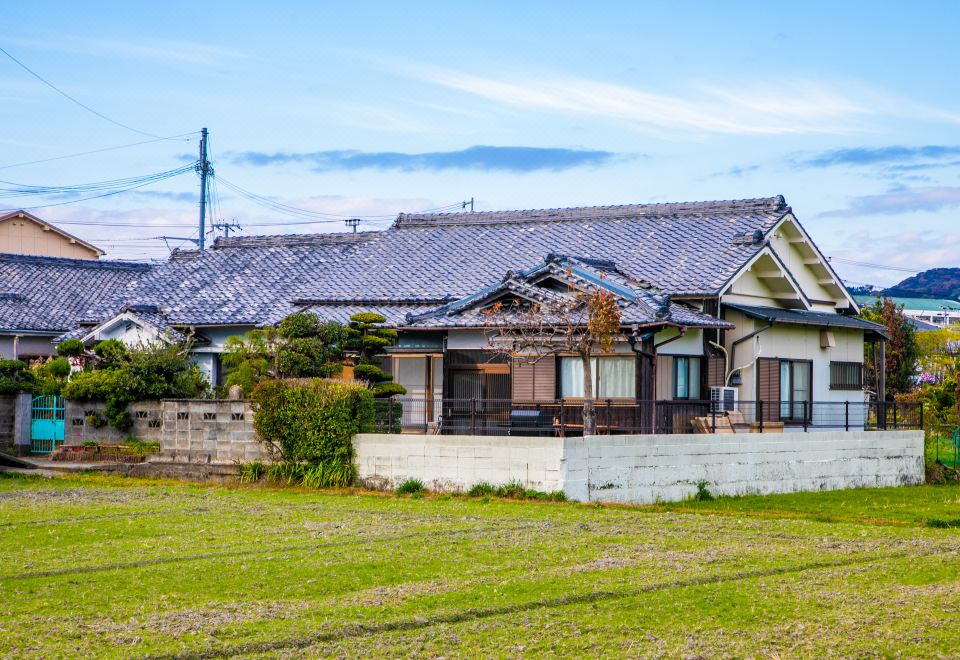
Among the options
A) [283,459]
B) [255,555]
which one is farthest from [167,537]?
[283,459]

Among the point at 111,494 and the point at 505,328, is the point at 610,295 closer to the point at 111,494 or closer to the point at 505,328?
the point at 505,328

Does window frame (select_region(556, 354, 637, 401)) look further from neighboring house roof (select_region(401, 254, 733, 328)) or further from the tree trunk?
the tree trunk

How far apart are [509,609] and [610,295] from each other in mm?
13174

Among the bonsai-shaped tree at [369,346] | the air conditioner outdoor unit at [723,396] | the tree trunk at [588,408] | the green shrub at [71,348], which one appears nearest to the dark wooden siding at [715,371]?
the air conditioner outdoor unit at [723,396]

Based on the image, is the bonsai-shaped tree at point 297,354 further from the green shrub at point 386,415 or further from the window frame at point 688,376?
the window frame at point 688,376

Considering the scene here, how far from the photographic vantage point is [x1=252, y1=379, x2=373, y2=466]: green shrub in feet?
72.0

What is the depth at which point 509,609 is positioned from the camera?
34.5 ft

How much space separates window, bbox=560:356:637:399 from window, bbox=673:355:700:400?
58.0 inches

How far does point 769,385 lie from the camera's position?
94.7ft

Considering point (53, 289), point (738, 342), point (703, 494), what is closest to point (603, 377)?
point (738, 342)

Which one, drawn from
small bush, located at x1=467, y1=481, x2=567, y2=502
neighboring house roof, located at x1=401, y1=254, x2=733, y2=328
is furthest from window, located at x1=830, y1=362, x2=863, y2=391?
small bush, located at x1=467, y1=481, x2=567, y2=502

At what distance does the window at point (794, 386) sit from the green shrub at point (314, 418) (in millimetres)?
11277

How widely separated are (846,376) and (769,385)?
4.22 m

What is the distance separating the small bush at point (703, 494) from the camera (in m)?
22.1
